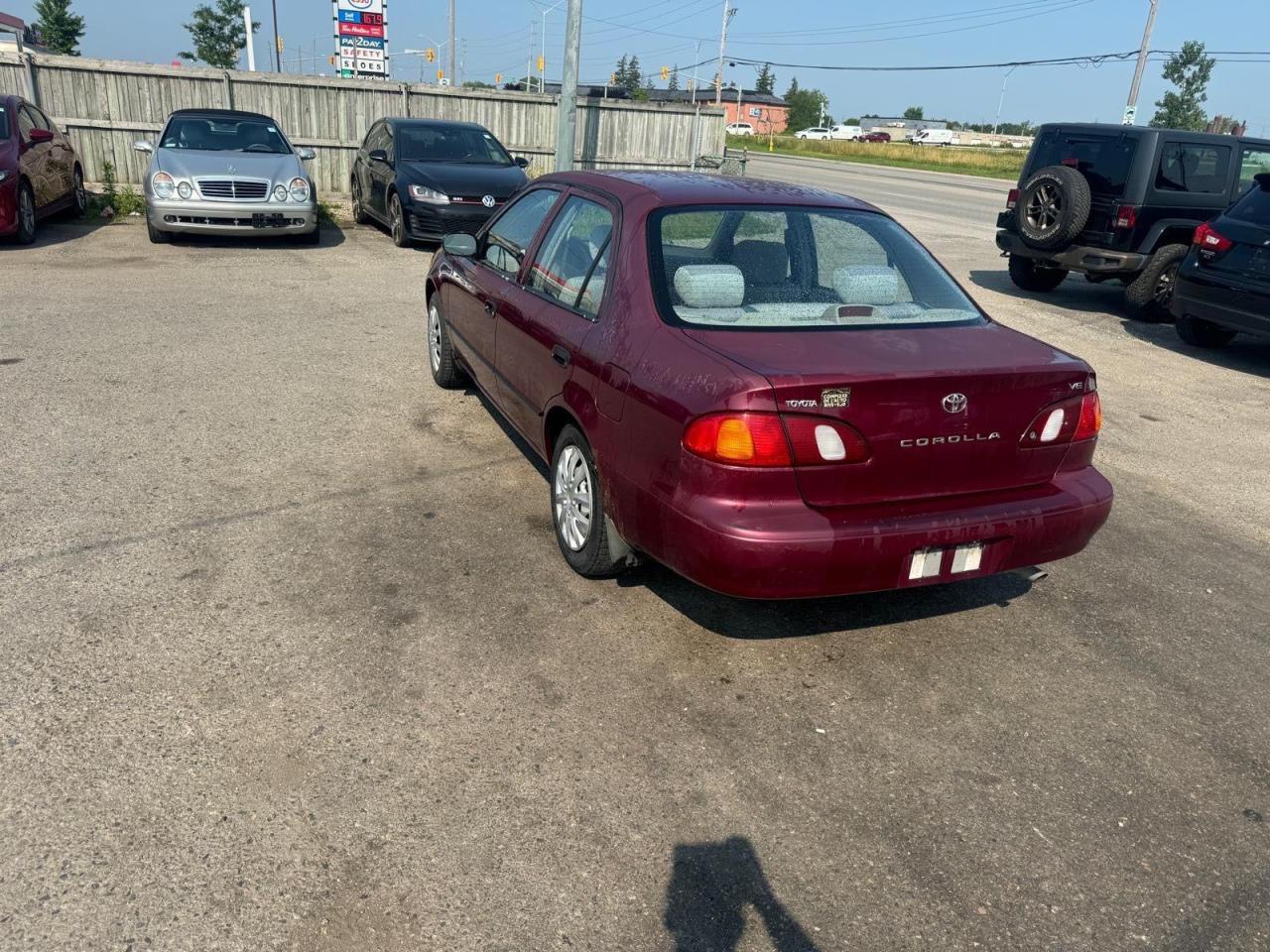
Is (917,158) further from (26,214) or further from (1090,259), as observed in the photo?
(26,214)

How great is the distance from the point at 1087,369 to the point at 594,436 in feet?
5.94

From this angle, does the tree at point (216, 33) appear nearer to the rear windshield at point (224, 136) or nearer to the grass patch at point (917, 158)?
the grass patch at point (917, 158)

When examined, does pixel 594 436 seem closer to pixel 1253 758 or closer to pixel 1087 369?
pixel 1087 369

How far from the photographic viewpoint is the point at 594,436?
3.75 m

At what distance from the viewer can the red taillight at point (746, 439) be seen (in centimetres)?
309

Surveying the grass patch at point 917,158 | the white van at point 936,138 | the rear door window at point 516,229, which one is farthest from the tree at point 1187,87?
the rear door window at point 516,229

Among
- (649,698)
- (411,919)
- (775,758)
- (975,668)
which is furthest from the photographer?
(975,668)

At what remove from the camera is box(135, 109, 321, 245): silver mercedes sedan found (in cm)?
1116

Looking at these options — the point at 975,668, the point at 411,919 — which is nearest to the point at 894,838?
the point at 975,668

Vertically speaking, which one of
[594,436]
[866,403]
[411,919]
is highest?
[866,403]

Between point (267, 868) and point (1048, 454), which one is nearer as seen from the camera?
point (267, 868)

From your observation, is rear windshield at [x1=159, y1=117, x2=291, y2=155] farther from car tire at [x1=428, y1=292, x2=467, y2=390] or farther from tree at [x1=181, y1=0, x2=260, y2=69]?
tree at [x1=181, y1=0, x2=260, y2=69]

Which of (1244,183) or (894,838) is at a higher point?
(1244,183)

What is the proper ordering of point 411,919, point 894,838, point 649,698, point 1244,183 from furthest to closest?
point 1244,183 < point 649,698 < point 894,838 < point 411,919
